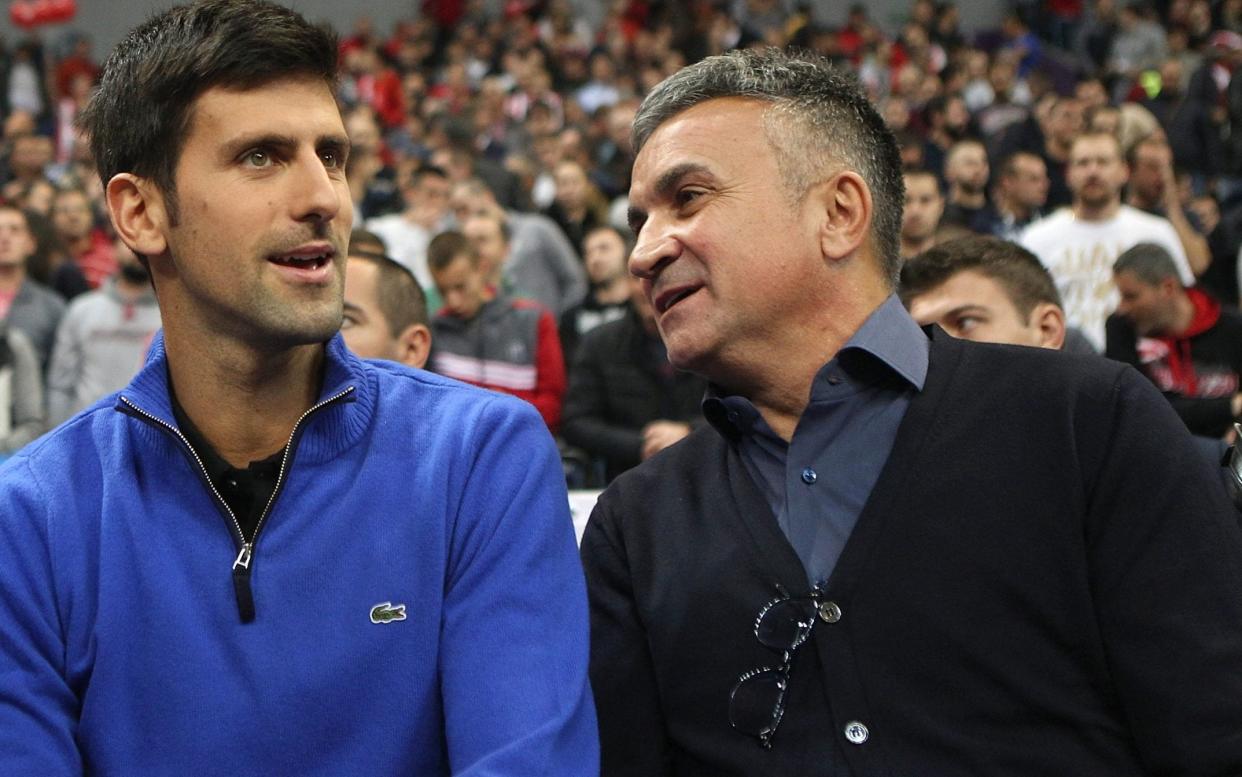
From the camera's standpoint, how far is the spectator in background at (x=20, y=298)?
7.83m

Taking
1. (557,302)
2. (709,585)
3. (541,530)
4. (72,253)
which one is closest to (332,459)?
(541,530)

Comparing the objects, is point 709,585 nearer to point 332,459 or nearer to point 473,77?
point 332,459

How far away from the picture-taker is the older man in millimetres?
2146

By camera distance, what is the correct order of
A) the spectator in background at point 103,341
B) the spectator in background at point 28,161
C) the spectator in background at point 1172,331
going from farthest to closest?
the spectator in background at point 28,161 < the spectator in background at point 103,341 < the spectator in background at point 1172,331

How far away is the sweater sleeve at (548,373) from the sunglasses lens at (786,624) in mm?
4626

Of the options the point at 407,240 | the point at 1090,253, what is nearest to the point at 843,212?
the point at 1090,253

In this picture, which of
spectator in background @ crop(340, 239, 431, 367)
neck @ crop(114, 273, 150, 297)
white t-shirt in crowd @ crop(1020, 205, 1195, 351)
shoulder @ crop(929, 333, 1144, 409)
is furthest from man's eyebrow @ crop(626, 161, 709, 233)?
neck @ crop(114, 273, 150, 297)

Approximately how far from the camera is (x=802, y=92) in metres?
2.51

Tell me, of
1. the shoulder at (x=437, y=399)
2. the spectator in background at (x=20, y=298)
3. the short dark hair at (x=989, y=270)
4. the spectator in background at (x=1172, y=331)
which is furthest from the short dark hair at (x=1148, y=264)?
the spectator in background at (x=20, y=298)

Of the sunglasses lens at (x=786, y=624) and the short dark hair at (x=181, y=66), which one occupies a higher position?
the short dark hair at (x=181, y=66)

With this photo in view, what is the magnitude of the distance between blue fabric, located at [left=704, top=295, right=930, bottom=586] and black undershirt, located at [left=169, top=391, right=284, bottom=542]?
0.73 metres

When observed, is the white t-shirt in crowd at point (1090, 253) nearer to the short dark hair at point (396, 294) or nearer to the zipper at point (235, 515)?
the short dark hair at point (396, 294)

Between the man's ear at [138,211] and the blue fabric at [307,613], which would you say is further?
the man's ear at [138,211]

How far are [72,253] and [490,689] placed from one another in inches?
340
